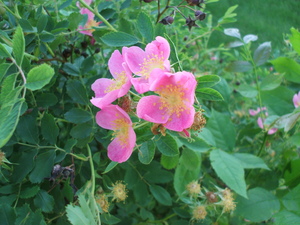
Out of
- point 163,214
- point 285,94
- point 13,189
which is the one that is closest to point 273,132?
point 285,94

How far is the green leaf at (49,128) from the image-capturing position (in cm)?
58

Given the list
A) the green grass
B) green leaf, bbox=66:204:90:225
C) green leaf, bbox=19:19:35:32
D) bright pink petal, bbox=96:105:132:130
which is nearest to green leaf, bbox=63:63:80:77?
green leaf, bbox=19:19:35:32

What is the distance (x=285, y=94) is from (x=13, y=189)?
0.71m

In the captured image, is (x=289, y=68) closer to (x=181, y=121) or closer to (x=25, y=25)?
(x=181, y=121)

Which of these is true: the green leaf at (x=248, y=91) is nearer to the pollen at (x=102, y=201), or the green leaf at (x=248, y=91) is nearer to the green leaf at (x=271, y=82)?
the green leaf at (x=271, y=82)

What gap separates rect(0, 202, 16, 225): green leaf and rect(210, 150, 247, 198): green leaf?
1.38 feet

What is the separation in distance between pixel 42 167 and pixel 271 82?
24.1 inches

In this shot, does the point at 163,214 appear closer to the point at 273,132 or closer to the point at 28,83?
the point at 273,132

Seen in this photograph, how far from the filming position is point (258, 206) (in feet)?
2.52

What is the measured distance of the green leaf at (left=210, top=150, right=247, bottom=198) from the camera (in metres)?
0.69

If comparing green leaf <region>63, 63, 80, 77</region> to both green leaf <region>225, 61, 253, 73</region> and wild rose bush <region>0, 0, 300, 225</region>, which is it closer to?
wild rose bush <region>0, 0, 300, 225</region>

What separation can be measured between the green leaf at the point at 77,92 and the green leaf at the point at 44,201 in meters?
0.19

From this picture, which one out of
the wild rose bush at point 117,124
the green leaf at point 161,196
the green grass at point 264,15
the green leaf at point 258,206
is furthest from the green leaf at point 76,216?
the green grass at point 264,15

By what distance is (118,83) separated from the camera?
50 cm
